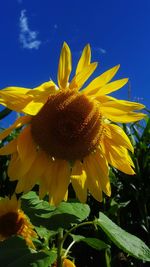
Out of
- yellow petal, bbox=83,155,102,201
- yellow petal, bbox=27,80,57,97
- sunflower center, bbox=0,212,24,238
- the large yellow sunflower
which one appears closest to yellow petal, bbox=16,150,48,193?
the large yellow sunflower

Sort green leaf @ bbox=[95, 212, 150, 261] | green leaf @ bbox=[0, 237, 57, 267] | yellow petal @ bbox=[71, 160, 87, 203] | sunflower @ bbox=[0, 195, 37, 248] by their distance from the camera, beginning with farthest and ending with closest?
sunflower @ bbox=[0, 195, 37, 248], yellow petal @ bbox=[71, 160, 87, 203], green leaf @ bbox=[95, 212, 150, 261], green leaf @ bbox=[0, 237, 57, 267]

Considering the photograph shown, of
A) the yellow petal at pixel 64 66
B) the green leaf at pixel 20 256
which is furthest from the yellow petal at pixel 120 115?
the green leaf at pixel 20 256

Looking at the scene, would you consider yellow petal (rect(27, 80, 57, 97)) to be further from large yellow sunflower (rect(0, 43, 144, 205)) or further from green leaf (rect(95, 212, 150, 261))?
green leaf (rect(95, 212, 150, 261))

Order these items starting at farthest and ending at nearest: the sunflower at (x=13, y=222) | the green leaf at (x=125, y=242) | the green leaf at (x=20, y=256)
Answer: the sunflower at (x=13, y=222)
the green leaf at (x=125, y=242)
the green leaf at (x=20, y=256)

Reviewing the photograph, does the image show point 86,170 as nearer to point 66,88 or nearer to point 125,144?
point 125,144

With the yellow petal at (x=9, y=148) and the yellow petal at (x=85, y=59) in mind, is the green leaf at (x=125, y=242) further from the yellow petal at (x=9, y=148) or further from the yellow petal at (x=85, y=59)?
the yellow petal at (x=85, y=59)

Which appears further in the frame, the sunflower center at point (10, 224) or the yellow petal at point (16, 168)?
the sunflower center at point (10, 224)

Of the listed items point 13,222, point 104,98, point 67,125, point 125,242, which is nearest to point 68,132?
point 67,125
